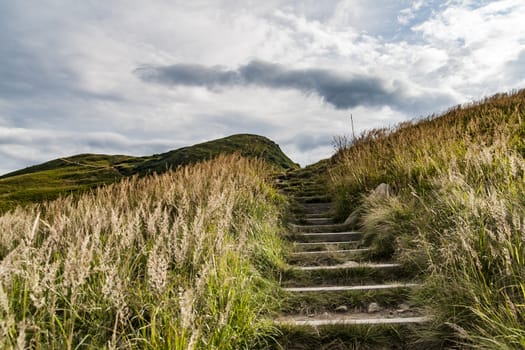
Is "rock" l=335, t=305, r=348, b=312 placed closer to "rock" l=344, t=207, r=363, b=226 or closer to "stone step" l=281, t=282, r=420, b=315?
"stone step" l=281, t=282, r=420, b=315

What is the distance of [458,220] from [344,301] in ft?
5.22

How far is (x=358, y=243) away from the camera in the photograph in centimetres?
671

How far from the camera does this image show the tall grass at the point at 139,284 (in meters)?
2.03

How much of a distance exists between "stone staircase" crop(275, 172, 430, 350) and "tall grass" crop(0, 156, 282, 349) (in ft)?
1.02

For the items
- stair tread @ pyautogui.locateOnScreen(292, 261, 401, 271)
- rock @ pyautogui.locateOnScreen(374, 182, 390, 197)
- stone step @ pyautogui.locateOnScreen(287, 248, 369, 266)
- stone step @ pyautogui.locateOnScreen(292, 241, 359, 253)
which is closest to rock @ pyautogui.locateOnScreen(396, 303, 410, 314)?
stair tread @ pyautogui.locateOnScreen(292, 261, 401, 271)

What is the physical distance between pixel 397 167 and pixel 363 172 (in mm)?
1444

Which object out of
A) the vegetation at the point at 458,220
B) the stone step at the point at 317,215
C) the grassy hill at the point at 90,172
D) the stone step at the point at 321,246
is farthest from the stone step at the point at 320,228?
the grassy hill at the point at 90,172

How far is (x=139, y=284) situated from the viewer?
9.62 feet

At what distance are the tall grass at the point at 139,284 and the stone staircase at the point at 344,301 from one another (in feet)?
1.02

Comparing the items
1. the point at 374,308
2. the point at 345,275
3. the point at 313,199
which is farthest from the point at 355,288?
the point at 313,199

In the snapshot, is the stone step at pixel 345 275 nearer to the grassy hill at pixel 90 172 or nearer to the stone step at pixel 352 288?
the stone step at pixel 352 288

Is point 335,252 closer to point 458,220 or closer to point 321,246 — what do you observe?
point 321,246

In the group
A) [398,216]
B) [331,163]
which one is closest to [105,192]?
[398,216]

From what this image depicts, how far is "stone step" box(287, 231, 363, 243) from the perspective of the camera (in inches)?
287
